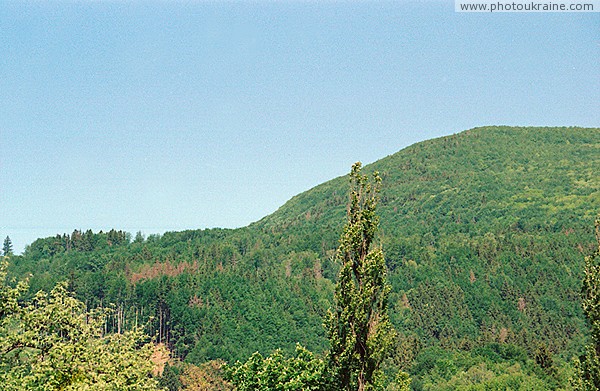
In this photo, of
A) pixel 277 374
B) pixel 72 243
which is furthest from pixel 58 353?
pixel 72 243

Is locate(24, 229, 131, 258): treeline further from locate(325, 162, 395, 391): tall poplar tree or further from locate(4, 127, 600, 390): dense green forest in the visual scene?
locate(325, 162, 395, 391): tall poplar tree

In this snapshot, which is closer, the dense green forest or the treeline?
the dense green forest

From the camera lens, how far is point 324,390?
22.8 m

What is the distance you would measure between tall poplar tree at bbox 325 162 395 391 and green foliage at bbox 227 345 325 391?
4304 millimetres

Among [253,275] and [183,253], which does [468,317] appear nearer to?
[253,275]

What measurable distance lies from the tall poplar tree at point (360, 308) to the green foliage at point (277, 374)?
14.1 feet

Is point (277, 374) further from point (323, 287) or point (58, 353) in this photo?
point (323, 287)

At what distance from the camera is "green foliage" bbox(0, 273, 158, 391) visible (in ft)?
59.3

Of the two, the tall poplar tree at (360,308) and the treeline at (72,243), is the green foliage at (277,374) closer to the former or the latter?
the tall poplar tree at (360,308)

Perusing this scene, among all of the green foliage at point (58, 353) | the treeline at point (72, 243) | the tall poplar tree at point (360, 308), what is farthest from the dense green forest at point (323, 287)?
the green foliage at point (58, 353)

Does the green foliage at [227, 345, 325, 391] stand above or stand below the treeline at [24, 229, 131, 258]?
below

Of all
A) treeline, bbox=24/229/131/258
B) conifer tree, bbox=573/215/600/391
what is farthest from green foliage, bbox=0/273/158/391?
treeline, bbox=24/229/131/258

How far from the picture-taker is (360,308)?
20.0 m

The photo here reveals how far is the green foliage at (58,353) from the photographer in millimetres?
18062
